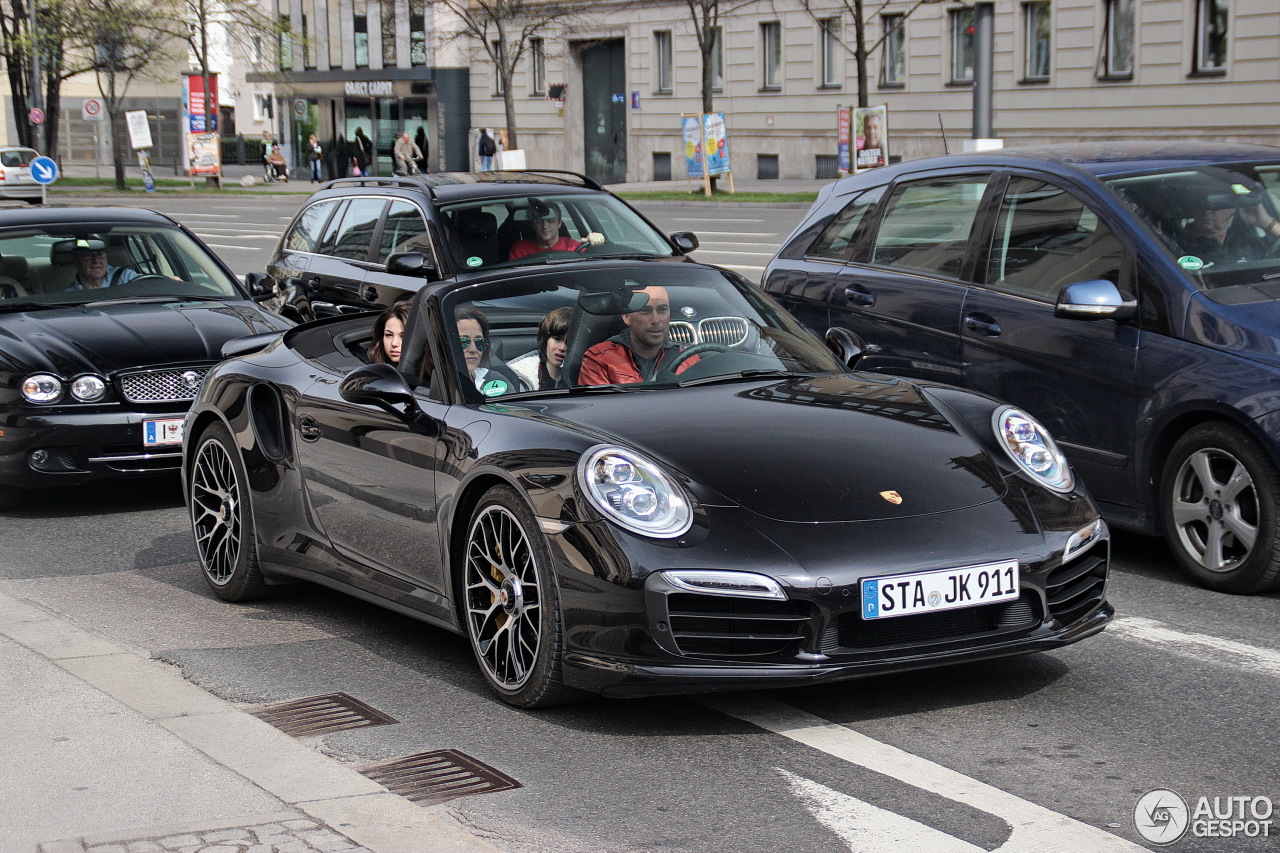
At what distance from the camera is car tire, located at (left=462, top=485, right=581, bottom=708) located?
495 centimetres

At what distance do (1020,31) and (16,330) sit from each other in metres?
36.3

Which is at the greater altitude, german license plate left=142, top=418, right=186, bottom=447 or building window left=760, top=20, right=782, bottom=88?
building window left=760, top=20, right=782, bottom=88

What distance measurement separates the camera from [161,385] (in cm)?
894

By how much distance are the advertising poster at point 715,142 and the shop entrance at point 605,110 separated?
16.7 m

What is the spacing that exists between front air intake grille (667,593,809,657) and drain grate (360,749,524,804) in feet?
A: 2.01

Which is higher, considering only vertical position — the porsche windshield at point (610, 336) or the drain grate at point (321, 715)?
the porsche windshield at point (610, 336)

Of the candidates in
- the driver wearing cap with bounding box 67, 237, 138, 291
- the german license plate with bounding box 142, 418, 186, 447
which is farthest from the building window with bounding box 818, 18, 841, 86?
the german license plate with bounding box 142, 418, 186, 447

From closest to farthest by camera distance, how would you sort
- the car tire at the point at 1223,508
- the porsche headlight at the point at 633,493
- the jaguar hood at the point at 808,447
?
the porsche headlight at the point at 633,493 → the jaguar hood at the point at 808,447 → the car tire at the point at 1223,508

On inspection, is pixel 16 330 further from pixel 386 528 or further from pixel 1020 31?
pixel 1020 31

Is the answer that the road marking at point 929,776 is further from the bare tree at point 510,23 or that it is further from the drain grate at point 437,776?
the bare tree at point 510,23

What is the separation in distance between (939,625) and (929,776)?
515 mm

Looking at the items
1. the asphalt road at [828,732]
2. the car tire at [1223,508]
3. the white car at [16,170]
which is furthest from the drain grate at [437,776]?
the white car at [16,170]

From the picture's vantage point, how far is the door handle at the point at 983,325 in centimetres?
746

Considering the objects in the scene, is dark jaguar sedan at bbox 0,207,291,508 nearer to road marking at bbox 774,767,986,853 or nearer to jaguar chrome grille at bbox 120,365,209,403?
jaguar chrome grille at bbox 120,365,209,403
